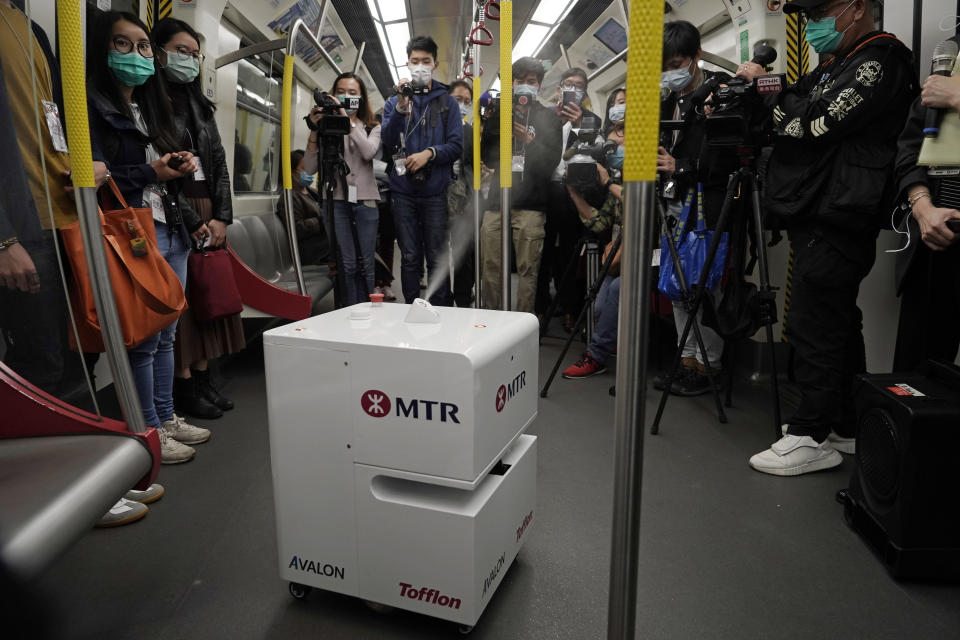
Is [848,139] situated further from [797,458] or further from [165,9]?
[165,9]

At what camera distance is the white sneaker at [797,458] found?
2.26 metres

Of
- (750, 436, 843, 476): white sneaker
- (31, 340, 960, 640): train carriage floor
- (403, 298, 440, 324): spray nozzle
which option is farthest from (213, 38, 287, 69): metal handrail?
(750, 436, 843, 476): white sneaker

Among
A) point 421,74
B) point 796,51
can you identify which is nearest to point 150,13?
point 421,74

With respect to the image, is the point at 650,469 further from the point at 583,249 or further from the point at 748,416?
the point at 583,249

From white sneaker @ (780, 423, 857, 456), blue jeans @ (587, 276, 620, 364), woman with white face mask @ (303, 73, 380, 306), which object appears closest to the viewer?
white sneaker @ (780, 423, 857, 456)

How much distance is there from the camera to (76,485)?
1036 millimetres

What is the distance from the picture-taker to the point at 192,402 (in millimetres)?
2854

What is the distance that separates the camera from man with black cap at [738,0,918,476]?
6.58ft

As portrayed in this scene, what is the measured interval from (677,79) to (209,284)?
2571 millimetres

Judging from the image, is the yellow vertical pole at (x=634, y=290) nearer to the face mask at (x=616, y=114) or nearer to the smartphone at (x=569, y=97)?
the face mask at (x=616, y=114)

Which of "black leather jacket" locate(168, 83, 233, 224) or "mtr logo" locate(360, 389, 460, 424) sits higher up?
"black leather jacket" locate(168, 83, 233, 224)

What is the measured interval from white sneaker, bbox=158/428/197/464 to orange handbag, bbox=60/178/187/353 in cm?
58

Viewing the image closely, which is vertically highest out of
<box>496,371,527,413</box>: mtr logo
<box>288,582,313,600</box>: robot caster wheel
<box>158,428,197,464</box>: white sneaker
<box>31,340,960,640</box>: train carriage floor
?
<box>496,371,527,413</box>: mtr logo

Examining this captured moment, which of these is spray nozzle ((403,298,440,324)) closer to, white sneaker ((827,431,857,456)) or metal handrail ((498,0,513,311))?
metal handrail ((498,0,513,311))
